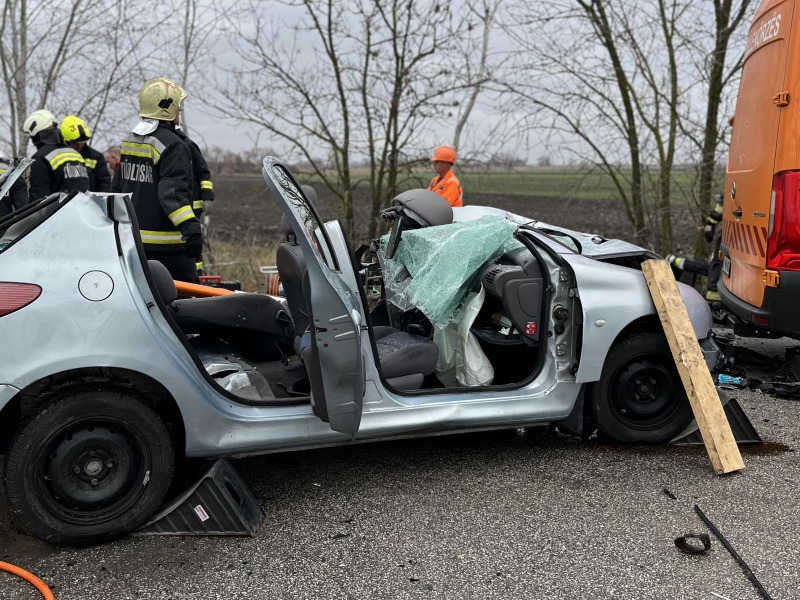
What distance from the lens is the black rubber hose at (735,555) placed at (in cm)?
262

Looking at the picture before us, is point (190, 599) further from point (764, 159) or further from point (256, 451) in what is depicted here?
point (764, 159)

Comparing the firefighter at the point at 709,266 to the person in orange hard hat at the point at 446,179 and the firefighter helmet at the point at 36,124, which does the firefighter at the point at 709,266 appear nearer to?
the person in orange hard hat at the point at 446,179

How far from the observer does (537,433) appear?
13.8 ft

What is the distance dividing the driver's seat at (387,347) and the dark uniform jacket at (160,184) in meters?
1.71

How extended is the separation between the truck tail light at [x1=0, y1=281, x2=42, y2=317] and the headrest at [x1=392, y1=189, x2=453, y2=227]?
2070mm

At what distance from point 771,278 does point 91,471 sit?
13.0ft

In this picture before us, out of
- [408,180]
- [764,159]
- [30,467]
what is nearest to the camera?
[30,467]

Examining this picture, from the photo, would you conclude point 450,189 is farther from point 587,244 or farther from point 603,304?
point 603,304

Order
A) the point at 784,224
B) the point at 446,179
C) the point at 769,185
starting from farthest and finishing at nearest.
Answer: the point at 446,179, the point at 769,185, the point at 784,224

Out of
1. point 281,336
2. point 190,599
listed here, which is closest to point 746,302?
point 281,336

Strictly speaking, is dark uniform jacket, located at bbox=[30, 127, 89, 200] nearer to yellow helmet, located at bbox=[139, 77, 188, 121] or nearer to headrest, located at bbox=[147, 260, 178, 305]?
yellow helmet, located at bbox=[139, 77, 188, 121]

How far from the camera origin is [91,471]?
284 cm

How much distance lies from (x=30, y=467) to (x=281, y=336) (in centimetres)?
146

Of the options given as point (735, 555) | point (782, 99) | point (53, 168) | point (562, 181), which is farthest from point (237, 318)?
point (562, 181)
